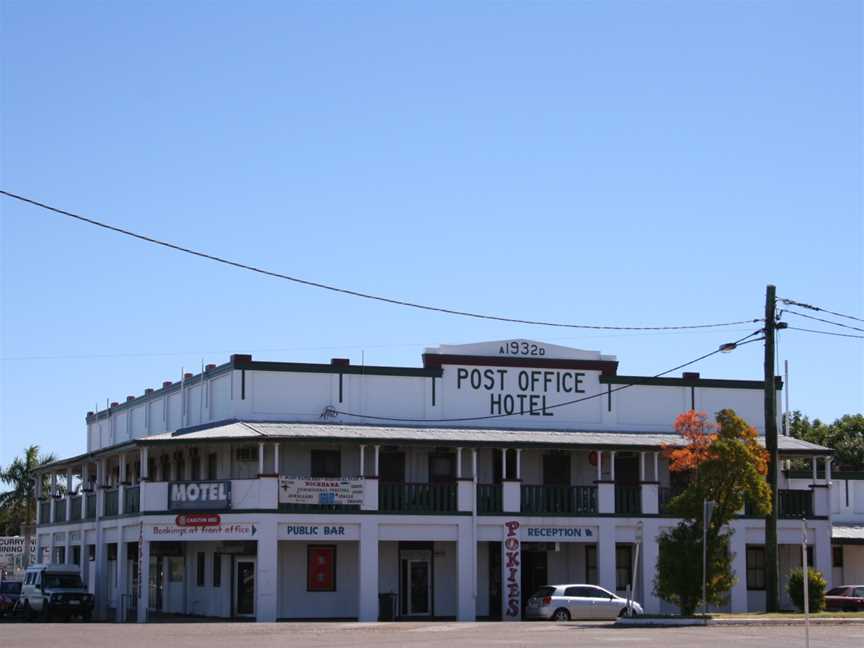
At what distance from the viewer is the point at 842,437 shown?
82.0 metres

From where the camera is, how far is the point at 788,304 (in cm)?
4100

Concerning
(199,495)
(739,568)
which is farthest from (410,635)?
(739,568)

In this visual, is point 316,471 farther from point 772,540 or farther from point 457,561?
point 772,540

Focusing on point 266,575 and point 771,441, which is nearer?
point 771,441

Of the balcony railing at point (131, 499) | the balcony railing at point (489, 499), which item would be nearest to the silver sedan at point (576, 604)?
the balcony railing at point (489, 499)

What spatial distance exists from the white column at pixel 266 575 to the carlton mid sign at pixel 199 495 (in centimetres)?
149

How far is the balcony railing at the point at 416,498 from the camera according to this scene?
43750mm

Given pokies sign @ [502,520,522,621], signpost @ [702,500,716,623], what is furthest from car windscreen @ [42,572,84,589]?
signpost @ [702,500,716,623]

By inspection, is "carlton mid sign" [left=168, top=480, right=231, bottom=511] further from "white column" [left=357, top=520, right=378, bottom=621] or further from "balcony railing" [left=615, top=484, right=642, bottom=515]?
"balcony railing" [left=615, top=484, right=642, bottom=515]

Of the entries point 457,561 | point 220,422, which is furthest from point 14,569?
point 457,561

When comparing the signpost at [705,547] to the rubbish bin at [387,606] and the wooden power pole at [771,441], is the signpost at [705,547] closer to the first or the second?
the wooden power pole at [771,441]

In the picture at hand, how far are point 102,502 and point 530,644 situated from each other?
24658 mm

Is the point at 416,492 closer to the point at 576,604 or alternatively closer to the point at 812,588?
the point at 576,604

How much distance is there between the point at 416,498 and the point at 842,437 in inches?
1787
